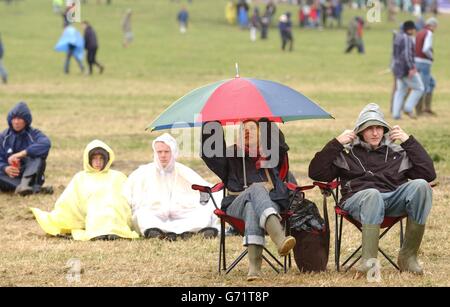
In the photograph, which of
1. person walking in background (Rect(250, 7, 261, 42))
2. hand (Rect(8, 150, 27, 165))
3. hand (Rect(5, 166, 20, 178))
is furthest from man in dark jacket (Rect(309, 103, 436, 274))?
person walking in background (Rect(250, 7, 261, 42))

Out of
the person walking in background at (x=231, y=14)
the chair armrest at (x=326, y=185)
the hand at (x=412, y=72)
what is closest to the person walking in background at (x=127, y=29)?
the person walking in background at (x=231, y=14)

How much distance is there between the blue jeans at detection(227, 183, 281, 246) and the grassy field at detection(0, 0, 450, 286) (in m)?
0.33

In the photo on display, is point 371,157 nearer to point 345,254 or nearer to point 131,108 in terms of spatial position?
point 345,254

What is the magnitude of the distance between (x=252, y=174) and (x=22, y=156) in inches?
211

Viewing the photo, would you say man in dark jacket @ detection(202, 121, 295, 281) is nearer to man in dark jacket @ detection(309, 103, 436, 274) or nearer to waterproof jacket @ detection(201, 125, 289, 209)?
waterproof jacket @ detection(201, 125, 289, 209)

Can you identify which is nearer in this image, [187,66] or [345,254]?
[345,254]

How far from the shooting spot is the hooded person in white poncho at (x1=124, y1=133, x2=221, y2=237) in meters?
10.6

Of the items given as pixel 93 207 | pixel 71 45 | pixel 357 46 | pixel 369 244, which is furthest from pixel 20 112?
pixel 357 46

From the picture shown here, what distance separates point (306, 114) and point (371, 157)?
2.43ft

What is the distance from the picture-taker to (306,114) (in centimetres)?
807

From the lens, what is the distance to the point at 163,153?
1074 cm

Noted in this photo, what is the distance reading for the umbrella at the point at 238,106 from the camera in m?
8.04
